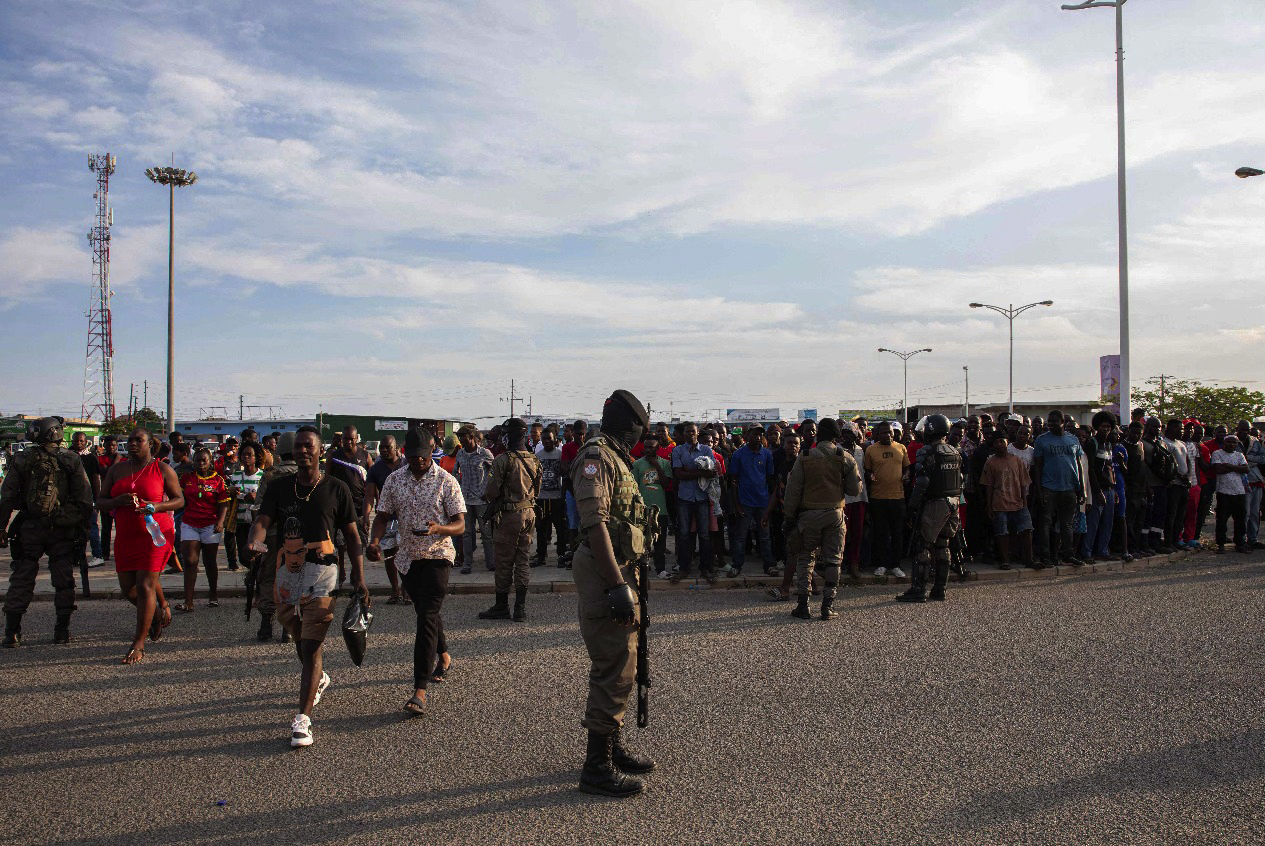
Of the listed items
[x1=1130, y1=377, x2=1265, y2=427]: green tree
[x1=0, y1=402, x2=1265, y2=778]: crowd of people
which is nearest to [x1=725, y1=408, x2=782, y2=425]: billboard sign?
[x1=1130, y1=377, x2=1265, y2=427]: green tree

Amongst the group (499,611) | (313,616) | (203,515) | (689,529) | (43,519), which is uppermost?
(43,519)

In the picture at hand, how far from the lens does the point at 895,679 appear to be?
623 cm

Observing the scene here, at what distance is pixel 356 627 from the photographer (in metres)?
5.33

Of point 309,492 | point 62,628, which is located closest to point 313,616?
point 309,492

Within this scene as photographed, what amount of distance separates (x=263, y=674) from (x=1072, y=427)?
34.7 ft

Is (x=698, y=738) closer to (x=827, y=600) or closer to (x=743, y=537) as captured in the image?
(x=827, y=600)

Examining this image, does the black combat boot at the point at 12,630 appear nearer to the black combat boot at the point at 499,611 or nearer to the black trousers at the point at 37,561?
the black trousers at the point at 37,561

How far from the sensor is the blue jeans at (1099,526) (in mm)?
11922

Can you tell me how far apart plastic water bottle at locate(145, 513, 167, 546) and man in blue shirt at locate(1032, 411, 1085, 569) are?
394 inches

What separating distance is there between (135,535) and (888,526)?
8254mm

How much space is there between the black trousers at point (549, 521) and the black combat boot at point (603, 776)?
7903 millimetres

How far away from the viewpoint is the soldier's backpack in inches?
305

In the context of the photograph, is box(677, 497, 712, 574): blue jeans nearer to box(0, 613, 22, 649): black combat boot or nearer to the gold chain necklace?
the gold chain necklace

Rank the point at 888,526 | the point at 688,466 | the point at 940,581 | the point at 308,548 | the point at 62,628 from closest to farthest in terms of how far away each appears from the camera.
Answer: the point at 308,548 → the point at 62,628 → the point at 940,581 → the point at 688,466 → the point at 888,526
